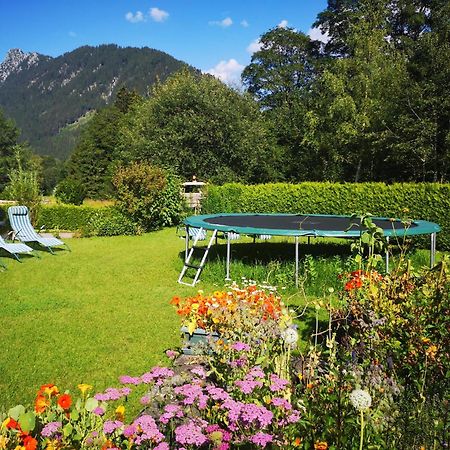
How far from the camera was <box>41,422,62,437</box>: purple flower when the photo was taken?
1.72m

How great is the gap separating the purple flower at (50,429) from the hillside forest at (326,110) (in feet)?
54.9

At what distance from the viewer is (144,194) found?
45.5 feet

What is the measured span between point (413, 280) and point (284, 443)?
89.8 inches

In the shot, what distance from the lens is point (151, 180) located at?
13.9 m

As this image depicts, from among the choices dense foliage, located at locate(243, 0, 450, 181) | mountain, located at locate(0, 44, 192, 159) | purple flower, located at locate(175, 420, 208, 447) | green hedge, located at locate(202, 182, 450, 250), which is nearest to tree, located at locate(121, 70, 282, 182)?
dense foliage, located at locate(243, 0, 450, 181)

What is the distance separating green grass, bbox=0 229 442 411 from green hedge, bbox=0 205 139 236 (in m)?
3.08

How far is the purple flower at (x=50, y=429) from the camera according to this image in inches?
67.7

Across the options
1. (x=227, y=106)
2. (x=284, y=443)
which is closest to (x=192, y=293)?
(x=284, y=443)

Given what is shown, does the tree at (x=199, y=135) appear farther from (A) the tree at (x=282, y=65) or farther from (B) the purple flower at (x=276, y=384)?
(B) the purple flower at (x=276, y=384)

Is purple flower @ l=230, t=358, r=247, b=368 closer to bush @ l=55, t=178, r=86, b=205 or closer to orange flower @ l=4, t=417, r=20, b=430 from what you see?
orange flower @ l=4, t=417, r=20, b=430

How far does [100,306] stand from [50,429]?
174 inches

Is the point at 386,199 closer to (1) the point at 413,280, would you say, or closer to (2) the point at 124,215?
(2) the point at 124,215

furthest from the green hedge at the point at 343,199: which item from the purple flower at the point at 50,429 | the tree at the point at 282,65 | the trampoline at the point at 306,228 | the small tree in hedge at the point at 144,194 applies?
the tree at the point at 282,65

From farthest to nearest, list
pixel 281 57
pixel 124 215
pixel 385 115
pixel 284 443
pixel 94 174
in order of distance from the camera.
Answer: pixel 94 174, pixel 281 57, pixel 385 115, pixel 124 215, pixel 284 443
